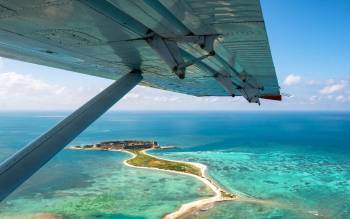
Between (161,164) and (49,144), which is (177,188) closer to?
(161,164)

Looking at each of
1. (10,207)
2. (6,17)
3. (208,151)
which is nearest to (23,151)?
(6,17)

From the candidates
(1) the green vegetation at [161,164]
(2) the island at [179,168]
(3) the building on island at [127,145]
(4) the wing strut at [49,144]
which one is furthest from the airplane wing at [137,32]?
(3) the building on island at [127,145]

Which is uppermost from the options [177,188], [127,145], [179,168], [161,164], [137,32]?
[137,32]

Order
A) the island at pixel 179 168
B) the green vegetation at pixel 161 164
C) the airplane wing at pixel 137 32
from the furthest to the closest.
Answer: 1. the green vegetation at pixel 161 164
2. the island at pixel 179 168
3. the airplane wing at pixel 137 32

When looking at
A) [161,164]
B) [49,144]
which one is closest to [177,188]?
[161,164]

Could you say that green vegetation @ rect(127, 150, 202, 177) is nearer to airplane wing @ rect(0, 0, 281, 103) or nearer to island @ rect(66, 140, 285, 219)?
island @ rect(66, 140, 285, 219)

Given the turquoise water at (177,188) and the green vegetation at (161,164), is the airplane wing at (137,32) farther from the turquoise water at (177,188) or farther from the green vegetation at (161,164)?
the green vegetation at (161,164)

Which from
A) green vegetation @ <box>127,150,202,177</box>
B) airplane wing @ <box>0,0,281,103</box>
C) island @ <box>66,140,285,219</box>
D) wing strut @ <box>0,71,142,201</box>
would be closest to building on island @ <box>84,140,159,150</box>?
island @ <box>66,140,285,219</box>
